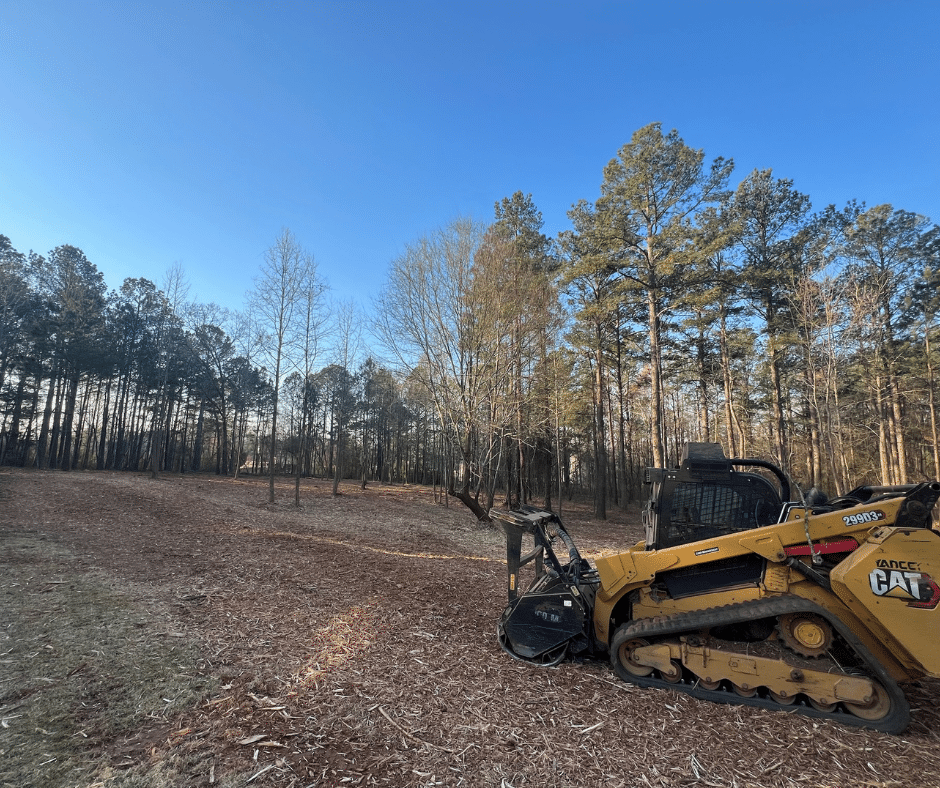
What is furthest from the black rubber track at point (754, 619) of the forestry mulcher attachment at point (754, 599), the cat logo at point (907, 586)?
the cat logo at point (907, 586)

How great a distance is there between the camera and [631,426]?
93.0 feet

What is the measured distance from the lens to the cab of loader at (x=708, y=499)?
4277 mm

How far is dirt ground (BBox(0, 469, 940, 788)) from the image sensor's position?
2703 millimetres

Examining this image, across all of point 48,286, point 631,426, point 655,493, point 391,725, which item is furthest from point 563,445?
point 48,286

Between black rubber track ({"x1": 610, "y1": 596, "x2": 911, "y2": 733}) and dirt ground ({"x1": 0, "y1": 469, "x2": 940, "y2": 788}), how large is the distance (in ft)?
0.37

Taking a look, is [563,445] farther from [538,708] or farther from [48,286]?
[48,286]

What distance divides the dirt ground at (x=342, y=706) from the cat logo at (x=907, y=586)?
0.95m

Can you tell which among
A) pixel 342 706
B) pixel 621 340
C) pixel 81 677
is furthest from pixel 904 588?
pixel 621 340

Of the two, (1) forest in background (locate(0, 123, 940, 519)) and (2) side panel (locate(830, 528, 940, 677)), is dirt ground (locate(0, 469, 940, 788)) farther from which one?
(1) forest in background (locate(0, 123, 940, 519))

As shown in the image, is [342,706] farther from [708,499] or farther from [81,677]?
[708,499]

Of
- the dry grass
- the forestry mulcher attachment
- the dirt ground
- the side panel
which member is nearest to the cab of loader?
the forestry mulcher attachment

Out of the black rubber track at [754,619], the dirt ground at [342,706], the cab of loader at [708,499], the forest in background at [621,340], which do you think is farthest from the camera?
the forest in background at [621,340]

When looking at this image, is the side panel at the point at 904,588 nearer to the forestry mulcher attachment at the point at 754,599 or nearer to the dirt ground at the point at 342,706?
the forestry mulcher attachment at the point at 754,599

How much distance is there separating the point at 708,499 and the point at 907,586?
57.6 inches
